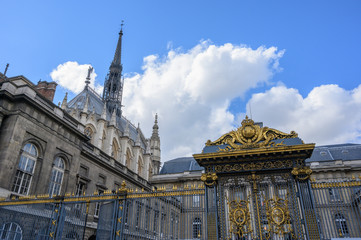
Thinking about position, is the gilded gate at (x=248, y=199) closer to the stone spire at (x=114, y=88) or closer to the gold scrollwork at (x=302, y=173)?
the gold scrollwork at (x=302, y=173)

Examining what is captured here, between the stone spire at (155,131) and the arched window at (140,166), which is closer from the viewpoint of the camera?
the arched window at (140,166)

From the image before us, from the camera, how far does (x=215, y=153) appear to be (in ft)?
29.0

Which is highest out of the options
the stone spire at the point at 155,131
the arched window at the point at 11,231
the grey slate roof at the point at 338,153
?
the stone spire at the point at 155,131

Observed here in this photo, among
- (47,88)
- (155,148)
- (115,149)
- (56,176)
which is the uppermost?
(155,148)

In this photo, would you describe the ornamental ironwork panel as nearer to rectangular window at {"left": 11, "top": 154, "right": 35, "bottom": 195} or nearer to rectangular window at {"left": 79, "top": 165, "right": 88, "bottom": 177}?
rectangular window at {"left": 11, "top": 154, "right": 35, "bottom": 195}

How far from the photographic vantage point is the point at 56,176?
58.6 ft

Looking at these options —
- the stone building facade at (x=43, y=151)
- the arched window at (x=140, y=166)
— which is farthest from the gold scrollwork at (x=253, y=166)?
the arched window at (x=140, y=166)

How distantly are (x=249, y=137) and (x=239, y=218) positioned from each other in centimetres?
260

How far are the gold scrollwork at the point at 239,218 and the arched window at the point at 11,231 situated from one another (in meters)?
8.16

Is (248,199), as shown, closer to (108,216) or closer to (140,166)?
(108,216)

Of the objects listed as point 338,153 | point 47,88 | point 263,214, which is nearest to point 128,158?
point 47,88

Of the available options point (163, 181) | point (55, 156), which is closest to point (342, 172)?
point (163, 181)

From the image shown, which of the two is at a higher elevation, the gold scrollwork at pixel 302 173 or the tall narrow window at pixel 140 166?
the tall narrow window at pixel 140 166

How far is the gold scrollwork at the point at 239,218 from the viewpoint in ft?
26.3
